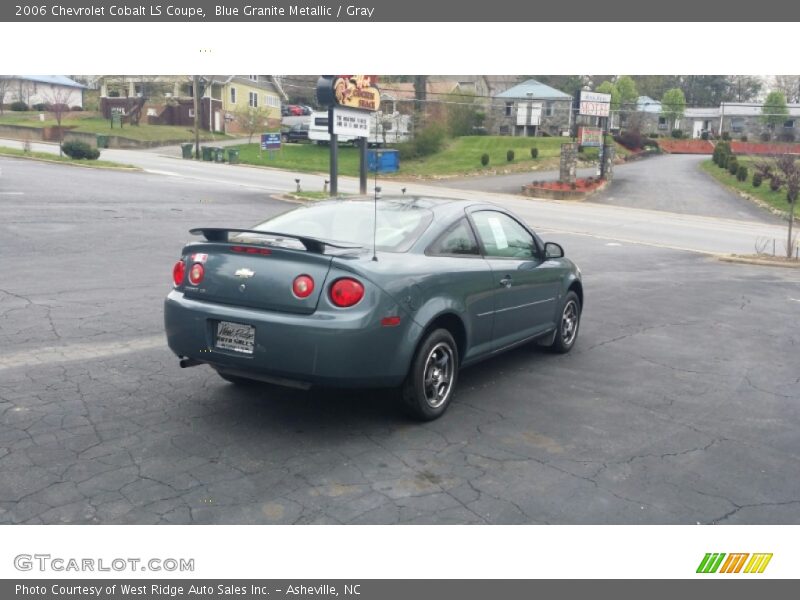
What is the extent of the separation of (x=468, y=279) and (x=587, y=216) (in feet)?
79.7

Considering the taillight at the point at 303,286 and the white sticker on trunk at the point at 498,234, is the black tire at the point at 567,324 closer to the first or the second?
the white sticker on trunk at the point at 498,234

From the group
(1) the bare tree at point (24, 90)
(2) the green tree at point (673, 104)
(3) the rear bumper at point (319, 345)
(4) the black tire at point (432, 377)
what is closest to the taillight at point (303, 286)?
(3) the rear bumper at point (319, 345)

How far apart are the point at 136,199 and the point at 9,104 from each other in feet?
186

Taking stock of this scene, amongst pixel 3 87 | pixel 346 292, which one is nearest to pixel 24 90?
pixel 3 87

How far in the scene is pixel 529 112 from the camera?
7338 centimetres

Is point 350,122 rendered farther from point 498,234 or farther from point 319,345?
point 319,345

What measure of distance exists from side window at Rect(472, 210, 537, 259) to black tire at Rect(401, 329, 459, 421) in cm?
106

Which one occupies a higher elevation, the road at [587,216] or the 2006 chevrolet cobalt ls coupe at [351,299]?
the 2006 chevrolet cobalt ls coupe at [351,299]

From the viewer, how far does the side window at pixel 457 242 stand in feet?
18.6

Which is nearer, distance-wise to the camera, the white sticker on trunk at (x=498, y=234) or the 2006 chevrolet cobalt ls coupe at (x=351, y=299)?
the 2006 chevrolet cobalt ls coupe at (x=351, y=299)

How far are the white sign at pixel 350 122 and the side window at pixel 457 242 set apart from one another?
18.9m

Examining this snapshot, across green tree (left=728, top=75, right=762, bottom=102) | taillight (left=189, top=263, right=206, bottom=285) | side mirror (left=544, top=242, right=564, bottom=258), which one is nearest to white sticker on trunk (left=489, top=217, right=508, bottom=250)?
side mirror (left=544, top=242, right=564, bottom=258)

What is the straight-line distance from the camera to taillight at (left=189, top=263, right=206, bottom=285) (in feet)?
17.3

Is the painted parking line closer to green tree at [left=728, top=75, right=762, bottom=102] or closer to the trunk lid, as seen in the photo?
the trunk lid
